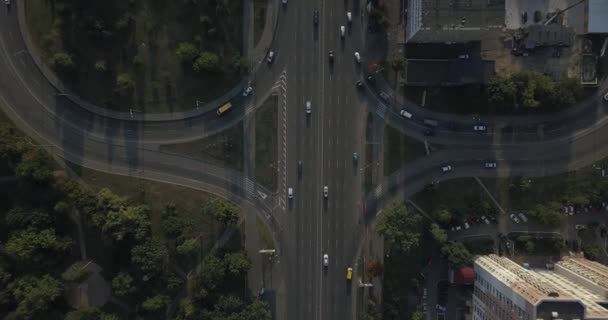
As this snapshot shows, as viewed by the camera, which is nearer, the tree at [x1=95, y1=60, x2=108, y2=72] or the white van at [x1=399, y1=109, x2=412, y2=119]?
the tree at [x1=95, y1=60, x2=108, y2=72]

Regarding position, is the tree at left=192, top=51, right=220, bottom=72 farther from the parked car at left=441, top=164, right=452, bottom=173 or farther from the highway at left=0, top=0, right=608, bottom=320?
the parked car at left=441, top=164, right=452, bottom=173

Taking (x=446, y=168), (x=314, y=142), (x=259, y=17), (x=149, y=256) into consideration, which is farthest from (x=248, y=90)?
(x=446, y=168)

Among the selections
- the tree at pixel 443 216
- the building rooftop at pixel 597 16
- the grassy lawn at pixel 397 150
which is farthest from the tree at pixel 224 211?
the building rooftop at pixel 597 16

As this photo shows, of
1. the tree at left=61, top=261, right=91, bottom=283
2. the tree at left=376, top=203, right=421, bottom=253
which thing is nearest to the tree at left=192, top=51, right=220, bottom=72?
the tree at left=376, top=203, right=421, bottom=253

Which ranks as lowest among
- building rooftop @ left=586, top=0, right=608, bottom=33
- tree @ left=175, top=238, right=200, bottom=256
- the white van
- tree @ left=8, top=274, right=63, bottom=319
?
tree @ left=8, top=274, right=63, bottom=319

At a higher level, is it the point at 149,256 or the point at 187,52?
the point at 187,52

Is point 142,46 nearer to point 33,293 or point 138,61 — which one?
point 138,61

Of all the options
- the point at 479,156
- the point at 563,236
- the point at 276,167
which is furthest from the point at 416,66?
the point at 563,236
